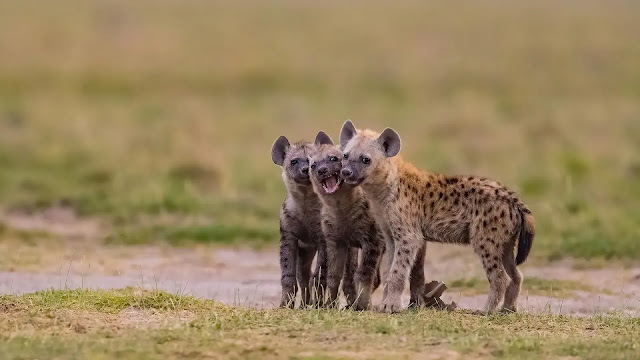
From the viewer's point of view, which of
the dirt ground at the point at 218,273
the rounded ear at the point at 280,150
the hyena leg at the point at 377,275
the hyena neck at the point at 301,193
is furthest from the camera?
the dirt ground at the point at 218,273

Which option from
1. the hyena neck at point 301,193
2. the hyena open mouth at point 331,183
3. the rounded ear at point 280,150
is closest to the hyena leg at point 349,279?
the hyena neck at point 301,193

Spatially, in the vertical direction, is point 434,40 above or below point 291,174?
above

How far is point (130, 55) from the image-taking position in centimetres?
3597

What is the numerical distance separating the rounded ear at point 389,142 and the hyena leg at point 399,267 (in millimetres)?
645

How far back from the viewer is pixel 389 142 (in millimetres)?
9211

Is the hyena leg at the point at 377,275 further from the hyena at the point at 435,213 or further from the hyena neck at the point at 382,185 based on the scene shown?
the hyena neck at the point at 382,185

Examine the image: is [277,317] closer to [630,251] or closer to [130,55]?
[630,251]

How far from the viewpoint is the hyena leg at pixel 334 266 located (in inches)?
364

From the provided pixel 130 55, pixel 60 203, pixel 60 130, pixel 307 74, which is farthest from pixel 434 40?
pixel 60 203

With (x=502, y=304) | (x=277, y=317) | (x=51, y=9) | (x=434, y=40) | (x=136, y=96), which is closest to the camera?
(x=277, y=317)

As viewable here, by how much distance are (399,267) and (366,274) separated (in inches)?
15.8

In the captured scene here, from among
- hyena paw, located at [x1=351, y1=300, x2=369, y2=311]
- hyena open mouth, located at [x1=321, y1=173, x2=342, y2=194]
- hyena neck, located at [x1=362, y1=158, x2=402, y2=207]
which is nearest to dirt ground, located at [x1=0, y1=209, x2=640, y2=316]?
hyena paw, located at [x1=351, y1=300, x2=369, y2=311]

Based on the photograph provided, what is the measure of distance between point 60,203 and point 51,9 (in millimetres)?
27302

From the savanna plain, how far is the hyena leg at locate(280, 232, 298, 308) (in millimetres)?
312
